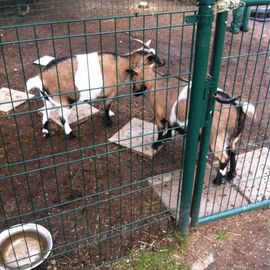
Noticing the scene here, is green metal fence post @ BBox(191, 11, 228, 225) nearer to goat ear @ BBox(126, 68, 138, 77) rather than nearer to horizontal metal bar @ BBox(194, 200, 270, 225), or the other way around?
horizontal metal bar @ BBox(194, 200, 270, 225)

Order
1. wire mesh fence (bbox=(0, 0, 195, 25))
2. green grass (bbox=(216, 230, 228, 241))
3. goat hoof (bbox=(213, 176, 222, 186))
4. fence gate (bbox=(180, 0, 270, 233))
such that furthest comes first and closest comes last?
wire mesh fence (bbox=(0, 0, 195, 25))
goat hoof (bbox=(213, 176, 222, 186))
green grass (bbox=(216, 230, 228, 241))
fence gate (bbox=(180, 0, 270, 233))

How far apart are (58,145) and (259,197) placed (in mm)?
2175

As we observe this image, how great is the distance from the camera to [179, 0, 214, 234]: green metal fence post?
2.01 m

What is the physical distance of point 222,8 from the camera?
2.01 meters

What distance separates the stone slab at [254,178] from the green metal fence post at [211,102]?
2.08ft

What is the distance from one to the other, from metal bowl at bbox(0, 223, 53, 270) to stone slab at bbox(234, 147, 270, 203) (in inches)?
68.7

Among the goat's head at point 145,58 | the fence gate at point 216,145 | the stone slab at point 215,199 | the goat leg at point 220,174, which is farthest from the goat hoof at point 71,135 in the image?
the goat leg at point 220,174

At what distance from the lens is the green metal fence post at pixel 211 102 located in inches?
82.7

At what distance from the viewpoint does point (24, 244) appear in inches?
106

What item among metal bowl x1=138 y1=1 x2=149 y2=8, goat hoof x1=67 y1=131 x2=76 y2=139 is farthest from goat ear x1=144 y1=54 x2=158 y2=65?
metal bowl x1=138 y1=1 x2=149 y2=8

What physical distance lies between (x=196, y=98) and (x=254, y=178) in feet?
4.05

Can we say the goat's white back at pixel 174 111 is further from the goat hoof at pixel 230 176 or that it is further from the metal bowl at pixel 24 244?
the metal bowl at pixel 24 244

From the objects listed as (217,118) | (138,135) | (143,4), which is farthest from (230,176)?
(143,4)

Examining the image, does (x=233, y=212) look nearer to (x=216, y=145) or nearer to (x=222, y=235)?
(x=222, y=235)
